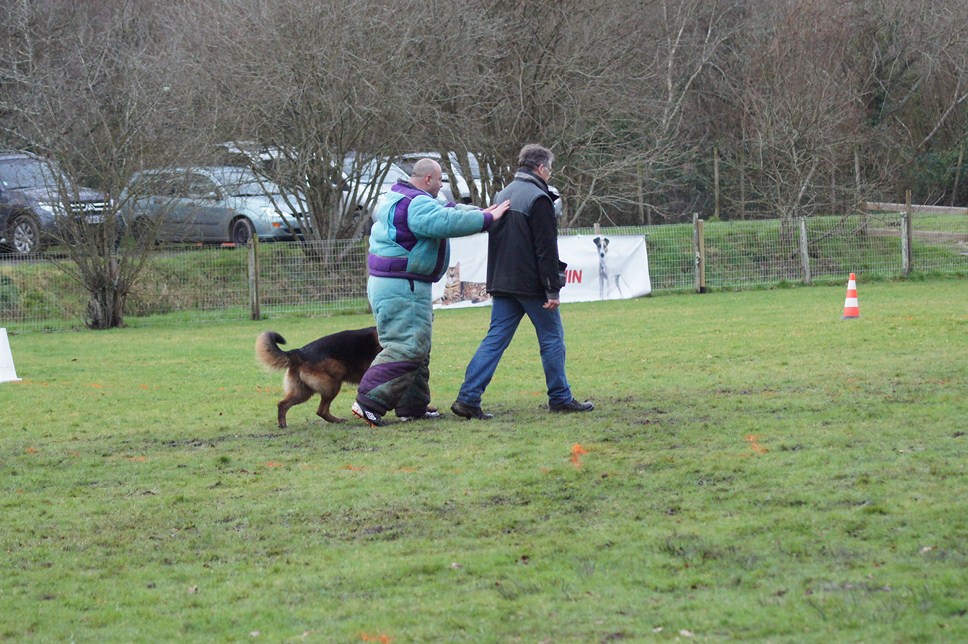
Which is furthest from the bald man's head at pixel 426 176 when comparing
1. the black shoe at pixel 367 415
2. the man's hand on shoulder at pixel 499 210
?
the black shoe at pixel 367 415

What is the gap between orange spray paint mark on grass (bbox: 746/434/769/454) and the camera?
20.2 feet

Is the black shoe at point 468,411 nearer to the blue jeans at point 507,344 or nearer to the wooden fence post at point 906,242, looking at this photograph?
the blue jeans at point 507,344

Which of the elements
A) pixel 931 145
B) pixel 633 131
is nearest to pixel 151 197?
pixel 633 131

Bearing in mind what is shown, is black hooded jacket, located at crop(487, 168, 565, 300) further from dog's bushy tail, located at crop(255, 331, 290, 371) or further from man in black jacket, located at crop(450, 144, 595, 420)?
dog's bushy tail, located at crop(255, 331, 290, 371)

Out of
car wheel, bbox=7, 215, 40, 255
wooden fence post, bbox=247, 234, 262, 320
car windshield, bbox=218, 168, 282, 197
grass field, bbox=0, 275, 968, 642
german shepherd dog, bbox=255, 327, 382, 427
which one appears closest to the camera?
grass field, bbox=0, 275, 968, 642

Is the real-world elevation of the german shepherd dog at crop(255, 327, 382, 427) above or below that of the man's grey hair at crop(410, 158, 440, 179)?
below

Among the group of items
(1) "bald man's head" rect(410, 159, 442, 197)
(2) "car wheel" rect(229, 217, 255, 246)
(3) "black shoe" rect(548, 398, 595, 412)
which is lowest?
(3) "black shoe" rect(548, 398, 595, 412)

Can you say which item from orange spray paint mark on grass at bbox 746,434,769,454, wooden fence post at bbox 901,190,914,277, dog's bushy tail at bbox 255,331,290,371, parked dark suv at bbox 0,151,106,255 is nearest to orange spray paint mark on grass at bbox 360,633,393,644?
orange spray paint mark on grass at bbox 746,434,769,454

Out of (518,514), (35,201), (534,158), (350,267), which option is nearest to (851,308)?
(534,158)

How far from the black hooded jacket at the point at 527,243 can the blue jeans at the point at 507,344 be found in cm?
14

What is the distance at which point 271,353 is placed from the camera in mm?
7922

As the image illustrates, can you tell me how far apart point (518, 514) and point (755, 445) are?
179 cm

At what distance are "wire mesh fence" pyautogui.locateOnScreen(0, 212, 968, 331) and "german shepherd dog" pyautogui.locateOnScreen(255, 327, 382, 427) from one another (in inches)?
475

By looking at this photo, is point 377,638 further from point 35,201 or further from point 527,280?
point 35,201
